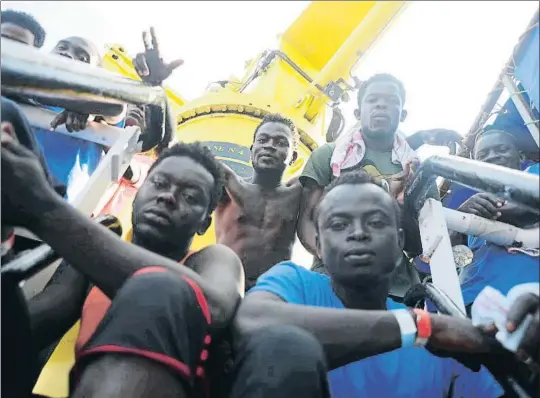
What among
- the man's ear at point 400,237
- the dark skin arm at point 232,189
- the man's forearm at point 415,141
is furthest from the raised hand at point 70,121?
the man's forearm at point 415,141

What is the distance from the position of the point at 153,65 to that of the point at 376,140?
51.3 inches

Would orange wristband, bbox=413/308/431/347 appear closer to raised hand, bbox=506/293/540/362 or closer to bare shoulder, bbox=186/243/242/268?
raised hand, bbox=506/293/540/362

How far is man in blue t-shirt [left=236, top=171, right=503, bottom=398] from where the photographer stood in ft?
4.66

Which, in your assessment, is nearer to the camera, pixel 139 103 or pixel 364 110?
pixel 139 103

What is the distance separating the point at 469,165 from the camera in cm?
141

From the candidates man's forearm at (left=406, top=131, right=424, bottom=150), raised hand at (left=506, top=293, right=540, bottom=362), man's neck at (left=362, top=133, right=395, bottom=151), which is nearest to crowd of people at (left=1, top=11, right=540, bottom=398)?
raised hand at (left=506, top=293, right=540, bottom=362)

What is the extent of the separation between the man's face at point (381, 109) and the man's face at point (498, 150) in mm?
515

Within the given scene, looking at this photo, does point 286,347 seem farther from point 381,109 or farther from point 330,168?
point 381,109

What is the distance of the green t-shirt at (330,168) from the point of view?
118 inches

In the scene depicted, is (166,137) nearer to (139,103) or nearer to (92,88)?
(139,103)

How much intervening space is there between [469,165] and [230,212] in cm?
225

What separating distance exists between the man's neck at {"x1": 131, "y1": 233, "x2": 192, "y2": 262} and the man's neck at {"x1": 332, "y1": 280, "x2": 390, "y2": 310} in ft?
1.73

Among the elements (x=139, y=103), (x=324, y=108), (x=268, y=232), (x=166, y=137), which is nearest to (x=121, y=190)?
(x=166, y=137)

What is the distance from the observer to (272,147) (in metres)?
3.50
